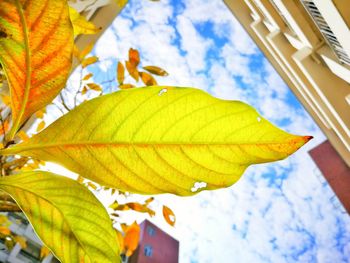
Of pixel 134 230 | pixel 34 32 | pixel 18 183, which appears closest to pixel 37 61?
pixel 34 32

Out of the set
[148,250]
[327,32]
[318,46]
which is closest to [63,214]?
[327,32]

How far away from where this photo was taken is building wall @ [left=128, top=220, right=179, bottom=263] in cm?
2003

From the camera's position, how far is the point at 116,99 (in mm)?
310

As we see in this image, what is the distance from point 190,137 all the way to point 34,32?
8.4 inches

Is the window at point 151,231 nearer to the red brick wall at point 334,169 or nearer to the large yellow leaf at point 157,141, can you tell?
the red brick wall at point 334,169

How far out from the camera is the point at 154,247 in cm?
2089

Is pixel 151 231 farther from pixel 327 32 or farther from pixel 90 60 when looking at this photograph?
pixel 90 60

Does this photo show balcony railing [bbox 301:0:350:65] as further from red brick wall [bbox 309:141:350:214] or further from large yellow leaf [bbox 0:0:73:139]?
red brick wall [bbox 309:141:350:214]

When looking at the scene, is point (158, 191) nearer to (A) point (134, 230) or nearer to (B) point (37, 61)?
(B) point (37, 61)

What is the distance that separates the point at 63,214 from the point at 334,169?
42.5 ft

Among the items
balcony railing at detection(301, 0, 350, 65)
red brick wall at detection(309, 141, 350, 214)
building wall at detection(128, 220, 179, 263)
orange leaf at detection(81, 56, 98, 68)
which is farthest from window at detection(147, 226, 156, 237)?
orange leaf at detection(81, 56, 98, 68)

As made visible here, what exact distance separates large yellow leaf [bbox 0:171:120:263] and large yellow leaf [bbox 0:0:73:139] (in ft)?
0.21

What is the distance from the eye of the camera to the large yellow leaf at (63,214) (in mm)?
331

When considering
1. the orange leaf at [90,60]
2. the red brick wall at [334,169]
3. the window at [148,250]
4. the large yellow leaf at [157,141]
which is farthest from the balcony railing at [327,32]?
the window at [148,250]
